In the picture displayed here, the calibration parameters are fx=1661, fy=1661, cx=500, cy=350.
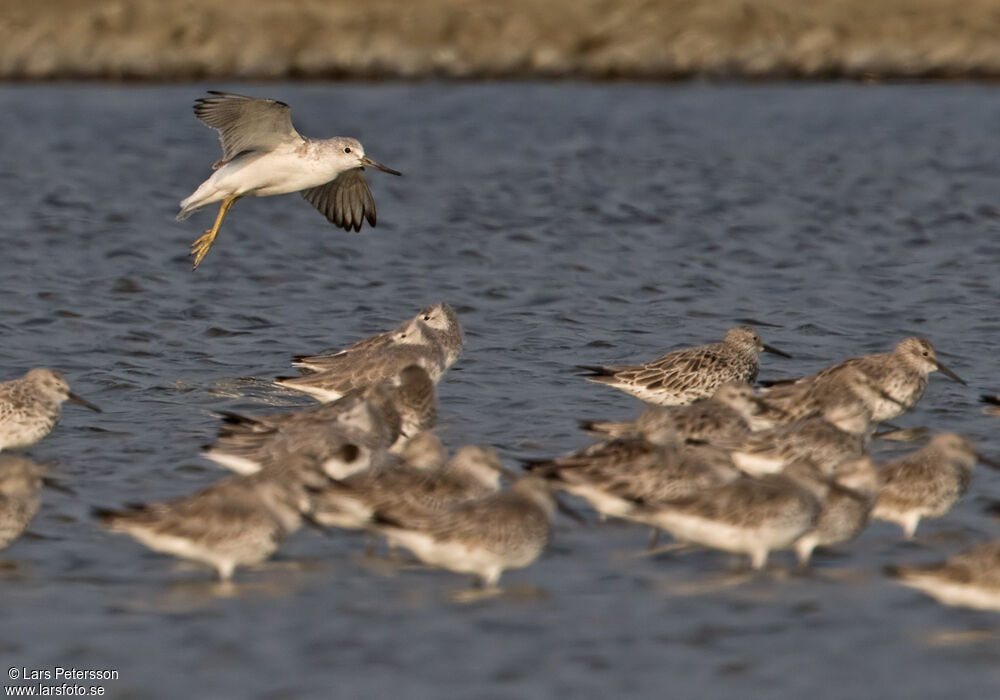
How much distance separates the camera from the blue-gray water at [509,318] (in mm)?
8469

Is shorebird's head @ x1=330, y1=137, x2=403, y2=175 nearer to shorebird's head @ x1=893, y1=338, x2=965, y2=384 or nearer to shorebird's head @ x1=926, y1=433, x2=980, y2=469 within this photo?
shorebird's head @ x1=893, y1=338, x2=965, y2=384

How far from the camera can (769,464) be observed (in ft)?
36.0

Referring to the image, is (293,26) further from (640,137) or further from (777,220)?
(777,220)

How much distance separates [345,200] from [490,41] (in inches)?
962

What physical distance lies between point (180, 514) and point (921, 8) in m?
37.7

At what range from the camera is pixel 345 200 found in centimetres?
1781

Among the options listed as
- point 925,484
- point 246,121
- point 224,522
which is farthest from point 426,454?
point 246,121

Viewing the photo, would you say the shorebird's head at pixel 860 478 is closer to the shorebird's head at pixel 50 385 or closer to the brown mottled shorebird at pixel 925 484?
the brown mottled shorebird at pixel 925 484

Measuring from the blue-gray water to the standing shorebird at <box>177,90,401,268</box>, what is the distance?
4.51 ft

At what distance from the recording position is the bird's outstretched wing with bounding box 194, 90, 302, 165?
1544 cm

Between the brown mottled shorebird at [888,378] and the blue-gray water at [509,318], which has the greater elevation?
the brown mottled shorebird at [888,378]

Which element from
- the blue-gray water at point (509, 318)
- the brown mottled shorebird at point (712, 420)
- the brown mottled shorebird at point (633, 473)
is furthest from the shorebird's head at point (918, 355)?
the brown mottled shorebird at point (633, 473)

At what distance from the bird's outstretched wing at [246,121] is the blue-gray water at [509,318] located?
2038 millimetres

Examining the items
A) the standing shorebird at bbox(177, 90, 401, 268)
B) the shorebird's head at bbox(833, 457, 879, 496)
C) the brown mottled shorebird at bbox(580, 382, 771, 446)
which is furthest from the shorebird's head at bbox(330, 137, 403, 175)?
the shorebird's head at bbox(833, 457, 879, 496)
